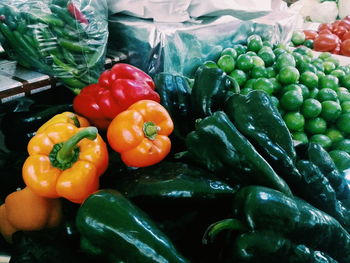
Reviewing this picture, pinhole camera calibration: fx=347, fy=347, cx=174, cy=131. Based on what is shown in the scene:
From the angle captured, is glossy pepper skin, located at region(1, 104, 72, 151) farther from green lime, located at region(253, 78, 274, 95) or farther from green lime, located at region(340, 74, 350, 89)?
green lime, located at region(340, 74, 350, 89)

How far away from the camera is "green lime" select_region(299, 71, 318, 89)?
1.99 m

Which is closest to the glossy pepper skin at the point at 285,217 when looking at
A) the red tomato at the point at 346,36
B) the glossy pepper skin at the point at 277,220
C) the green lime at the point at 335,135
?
the glossy pepper skin at the point at 277,220

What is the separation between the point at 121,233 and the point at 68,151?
10.5 inches

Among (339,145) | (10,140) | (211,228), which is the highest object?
(211,228)

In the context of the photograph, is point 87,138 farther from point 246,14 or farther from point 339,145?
point 246,14

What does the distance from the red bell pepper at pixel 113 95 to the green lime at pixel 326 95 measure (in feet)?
3.57

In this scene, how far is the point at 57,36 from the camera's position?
1.61 meters

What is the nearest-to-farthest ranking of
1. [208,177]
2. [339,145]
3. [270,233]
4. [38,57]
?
[270,233], [208,177], [38,57], [339,145]

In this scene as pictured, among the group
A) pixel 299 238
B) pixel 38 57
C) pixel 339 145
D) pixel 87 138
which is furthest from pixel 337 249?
pixel 38 57

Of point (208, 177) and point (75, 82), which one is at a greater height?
point (208, 177)

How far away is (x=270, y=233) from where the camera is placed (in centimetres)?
73

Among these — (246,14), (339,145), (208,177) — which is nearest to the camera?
(208,177)

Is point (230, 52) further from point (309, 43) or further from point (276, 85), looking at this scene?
point (309, 43)

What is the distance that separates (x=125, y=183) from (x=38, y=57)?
1026 mm
